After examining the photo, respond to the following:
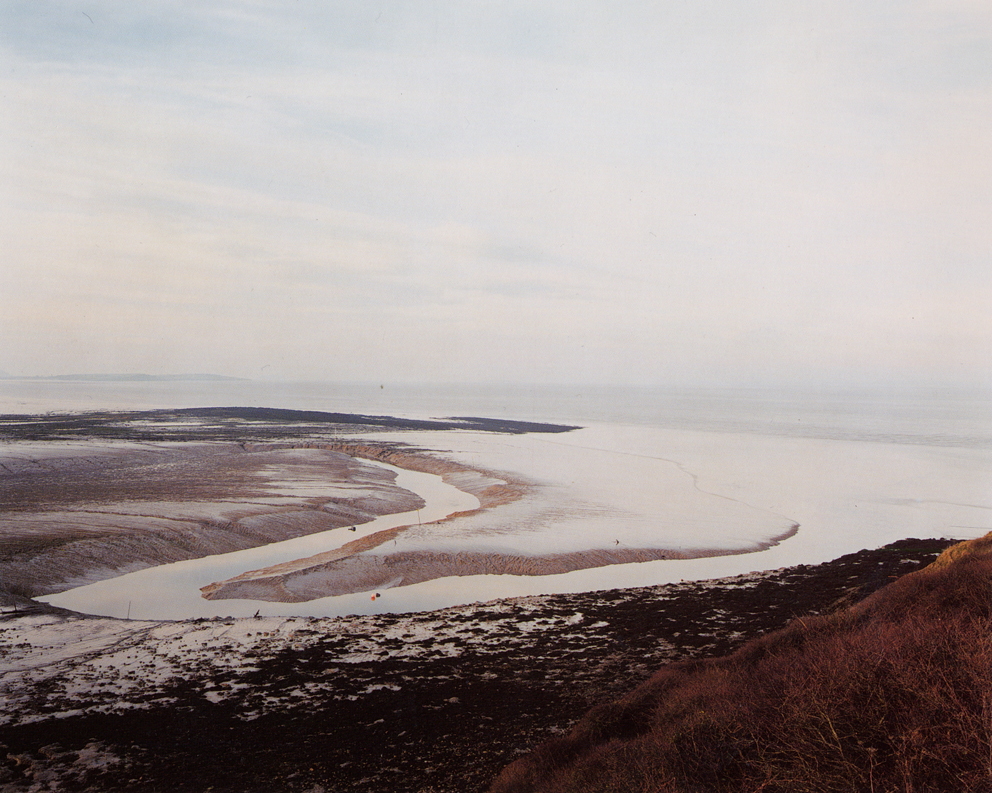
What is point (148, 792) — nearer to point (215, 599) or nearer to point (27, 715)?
point (27, 715)

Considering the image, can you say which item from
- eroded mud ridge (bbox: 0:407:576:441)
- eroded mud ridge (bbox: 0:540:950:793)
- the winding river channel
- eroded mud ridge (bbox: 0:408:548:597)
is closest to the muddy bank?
eroded mud ridge (bbox: 0:408:548:597)

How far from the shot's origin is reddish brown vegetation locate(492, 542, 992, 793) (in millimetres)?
7336

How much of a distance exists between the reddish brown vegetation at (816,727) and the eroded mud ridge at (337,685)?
7.08 feet

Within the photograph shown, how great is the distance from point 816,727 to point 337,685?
403 inches

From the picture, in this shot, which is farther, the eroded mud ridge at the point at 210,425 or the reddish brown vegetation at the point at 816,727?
the eroded mud ridge at the point at 210,425

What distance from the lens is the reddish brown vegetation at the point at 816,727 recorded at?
734cm

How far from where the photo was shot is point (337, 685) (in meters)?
14.9

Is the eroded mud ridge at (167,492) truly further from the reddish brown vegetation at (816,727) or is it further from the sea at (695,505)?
the reddish brown vegetation at (816,727)

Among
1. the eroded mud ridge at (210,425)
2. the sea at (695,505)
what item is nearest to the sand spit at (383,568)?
the sea at (695,505)

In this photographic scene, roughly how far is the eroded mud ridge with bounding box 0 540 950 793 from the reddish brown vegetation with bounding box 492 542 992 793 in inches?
84.9

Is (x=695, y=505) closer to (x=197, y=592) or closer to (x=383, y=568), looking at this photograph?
(x=383, y=568)

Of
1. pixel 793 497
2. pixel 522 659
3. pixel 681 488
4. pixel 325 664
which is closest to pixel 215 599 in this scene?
pixel 325 664

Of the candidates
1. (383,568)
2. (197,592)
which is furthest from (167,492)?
(383,568)

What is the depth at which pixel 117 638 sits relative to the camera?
1769 cm
